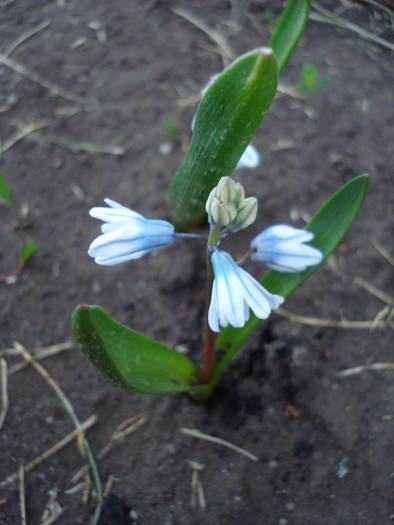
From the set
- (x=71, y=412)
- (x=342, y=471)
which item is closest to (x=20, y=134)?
(x=71, y=412)

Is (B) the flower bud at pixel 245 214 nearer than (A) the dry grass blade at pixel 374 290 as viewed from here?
Yes

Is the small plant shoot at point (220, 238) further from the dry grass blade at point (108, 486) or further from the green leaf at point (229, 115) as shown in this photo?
the dry grass blade at point (108, 486)

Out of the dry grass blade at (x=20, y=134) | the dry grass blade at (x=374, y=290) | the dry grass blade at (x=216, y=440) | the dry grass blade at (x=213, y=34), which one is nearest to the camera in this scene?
the dry grass blade at (x=216, y=440)

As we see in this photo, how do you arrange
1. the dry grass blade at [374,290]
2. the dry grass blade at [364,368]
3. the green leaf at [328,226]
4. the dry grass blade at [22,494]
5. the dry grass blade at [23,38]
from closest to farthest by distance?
the green leaf at [328,226] → the dry grass blade at [22,494] → the dry grass blade at [364,368] → the dry grass blade at [374,290] → the dry grass blade at [23,38]

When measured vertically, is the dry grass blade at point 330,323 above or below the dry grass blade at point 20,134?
above

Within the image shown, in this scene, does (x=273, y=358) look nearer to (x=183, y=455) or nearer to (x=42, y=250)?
(x=183, y=455)

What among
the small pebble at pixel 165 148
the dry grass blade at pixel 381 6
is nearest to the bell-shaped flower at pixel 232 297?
the small pebble at pixel 165 148
